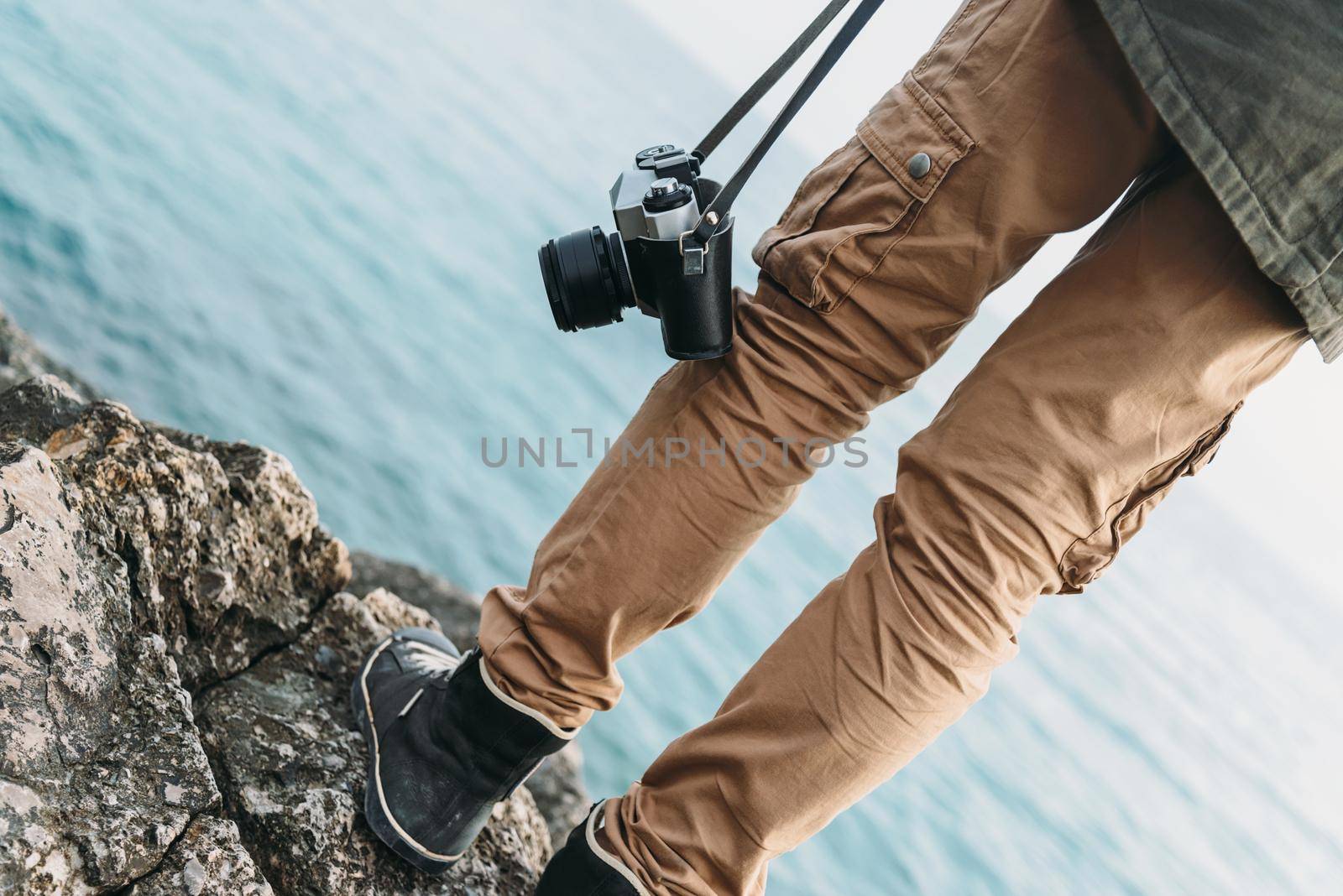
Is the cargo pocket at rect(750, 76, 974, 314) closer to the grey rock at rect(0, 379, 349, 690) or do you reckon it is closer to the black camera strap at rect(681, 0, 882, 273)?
the black camera strap at rect(681, 0, 882, 273)

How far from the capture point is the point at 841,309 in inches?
51.3

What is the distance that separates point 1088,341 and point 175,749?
1.31 metres

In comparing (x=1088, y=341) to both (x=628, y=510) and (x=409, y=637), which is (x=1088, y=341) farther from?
(x=409, y=637)

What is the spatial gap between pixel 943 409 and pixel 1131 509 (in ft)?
0.85

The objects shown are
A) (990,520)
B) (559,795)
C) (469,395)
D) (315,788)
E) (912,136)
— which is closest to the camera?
(990,520)

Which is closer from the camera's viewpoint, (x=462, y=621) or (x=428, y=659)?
(x=428, y=659)

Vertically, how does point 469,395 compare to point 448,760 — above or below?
below

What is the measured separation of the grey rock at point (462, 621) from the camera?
2.84 meters

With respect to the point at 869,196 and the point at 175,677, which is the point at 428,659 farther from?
the point at 869,196

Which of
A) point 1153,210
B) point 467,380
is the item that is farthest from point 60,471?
point 467,380

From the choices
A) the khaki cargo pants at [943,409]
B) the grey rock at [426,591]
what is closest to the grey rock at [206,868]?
the khaki cargo pants at [943,409]

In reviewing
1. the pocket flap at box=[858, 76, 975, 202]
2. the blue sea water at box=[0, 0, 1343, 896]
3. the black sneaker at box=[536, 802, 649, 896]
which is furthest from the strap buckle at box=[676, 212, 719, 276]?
the blue sea water at box=[0, 0, 1343, 896]

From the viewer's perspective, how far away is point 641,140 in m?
19.8

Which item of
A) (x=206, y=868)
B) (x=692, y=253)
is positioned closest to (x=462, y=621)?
(x=206, y=868)
